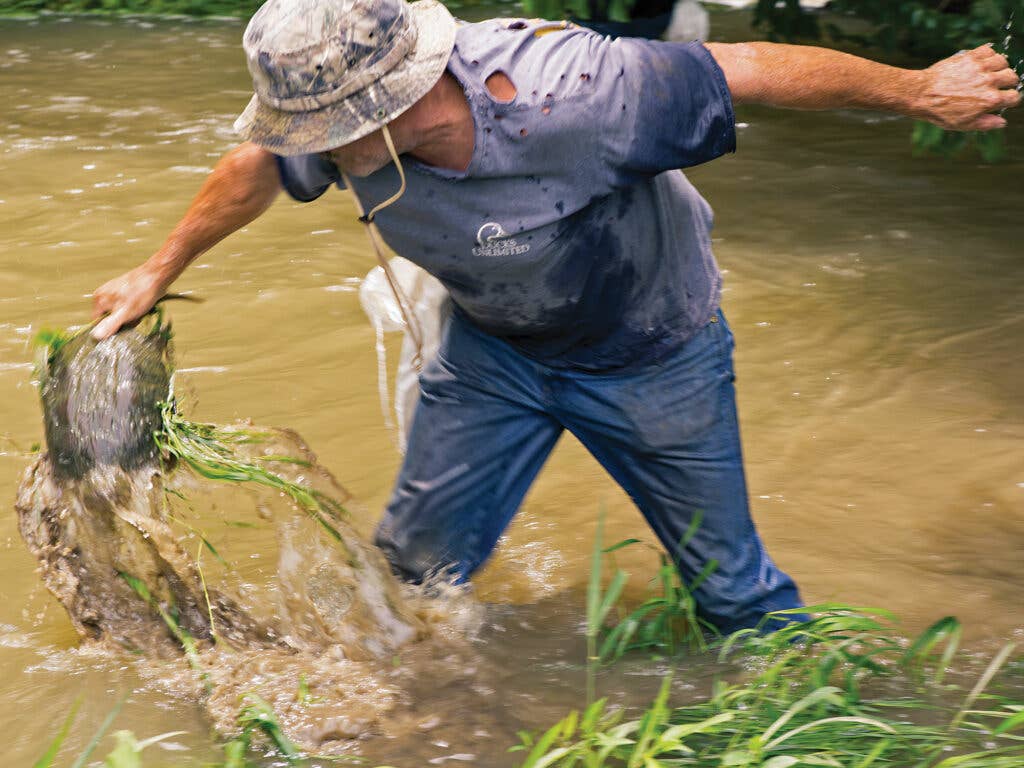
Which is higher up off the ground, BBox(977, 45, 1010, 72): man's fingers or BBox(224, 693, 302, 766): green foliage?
BBox(977, 45, 1010, 72): man's fingers

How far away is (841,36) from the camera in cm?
771

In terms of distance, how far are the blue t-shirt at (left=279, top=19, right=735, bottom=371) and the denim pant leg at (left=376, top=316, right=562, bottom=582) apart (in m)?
0.13

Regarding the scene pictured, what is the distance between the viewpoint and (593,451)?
317 cm

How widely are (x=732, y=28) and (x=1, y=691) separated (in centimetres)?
947

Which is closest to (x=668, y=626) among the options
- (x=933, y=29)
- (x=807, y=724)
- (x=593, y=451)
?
(x=593, y=451)

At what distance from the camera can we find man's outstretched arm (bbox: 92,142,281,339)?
2840 millimetres

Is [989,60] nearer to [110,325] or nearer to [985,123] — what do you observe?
[985,123]

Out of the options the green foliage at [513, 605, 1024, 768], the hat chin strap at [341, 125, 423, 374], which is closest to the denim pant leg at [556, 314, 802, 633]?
the green foliage at [513, 605, 1024, 768]

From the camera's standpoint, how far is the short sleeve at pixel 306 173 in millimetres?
2773

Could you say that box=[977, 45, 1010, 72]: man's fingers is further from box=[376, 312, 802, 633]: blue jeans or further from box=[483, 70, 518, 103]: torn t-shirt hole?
box=[483, 70, 518, 103]: torn t-shirt hole

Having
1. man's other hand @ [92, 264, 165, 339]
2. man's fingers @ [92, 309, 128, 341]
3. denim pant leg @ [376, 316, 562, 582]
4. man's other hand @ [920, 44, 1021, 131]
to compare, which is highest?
man's other hand @ [920, 44, 1021, 131]

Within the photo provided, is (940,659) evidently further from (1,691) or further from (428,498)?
(1,691)

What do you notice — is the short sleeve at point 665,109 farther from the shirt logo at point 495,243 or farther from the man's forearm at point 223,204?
the man's forearm at point 223,204

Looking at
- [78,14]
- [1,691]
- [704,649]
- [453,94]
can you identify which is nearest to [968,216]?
[704,649]
